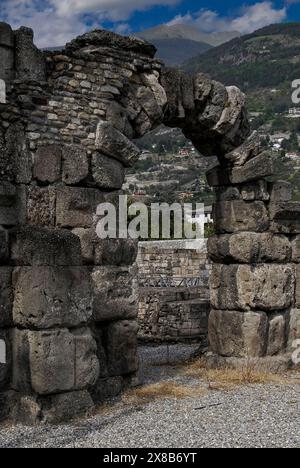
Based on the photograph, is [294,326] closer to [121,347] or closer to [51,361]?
[121,347]

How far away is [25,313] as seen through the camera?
7.35m

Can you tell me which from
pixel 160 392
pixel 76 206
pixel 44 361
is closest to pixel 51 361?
pixel 44 361

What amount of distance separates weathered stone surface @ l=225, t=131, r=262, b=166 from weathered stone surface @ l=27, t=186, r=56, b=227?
423cm

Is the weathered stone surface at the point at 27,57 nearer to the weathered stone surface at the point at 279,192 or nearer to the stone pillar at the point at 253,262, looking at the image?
the stone pillar at the point at 253,262

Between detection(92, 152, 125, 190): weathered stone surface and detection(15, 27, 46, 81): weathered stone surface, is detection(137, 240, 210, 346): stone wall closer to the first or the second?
detection(92, 152, 125, 190): weathered stone surface

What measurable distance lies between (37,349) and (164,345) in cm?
762

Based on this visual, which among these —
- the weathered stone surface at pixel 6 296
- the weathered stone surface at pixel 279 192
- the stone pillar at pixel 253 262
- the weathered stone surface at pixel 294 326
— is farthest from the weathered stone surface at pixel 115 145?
Answer: the weathered stone surface at pixel 294 326

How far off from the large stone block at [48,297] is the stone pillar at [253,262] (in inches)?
166

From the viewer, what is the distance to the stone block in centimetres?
821

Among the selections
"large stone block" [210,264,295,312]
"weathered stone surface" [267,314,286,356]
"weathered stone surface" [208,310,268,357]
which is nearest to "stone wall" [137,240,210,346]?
"large stone block" [210,264,295,312]

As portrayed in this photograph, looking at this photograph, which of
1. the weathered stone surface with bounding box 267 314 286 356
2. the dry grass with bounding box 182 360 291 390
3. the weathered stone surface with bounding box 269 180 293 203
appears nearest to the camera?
the dry grass with bounding box 182 360 291 390

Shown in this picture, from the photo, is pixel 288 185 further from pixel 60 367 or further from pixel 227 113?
pixel 60 367

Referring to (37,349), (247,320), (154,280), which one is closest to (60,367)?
(37,349)
